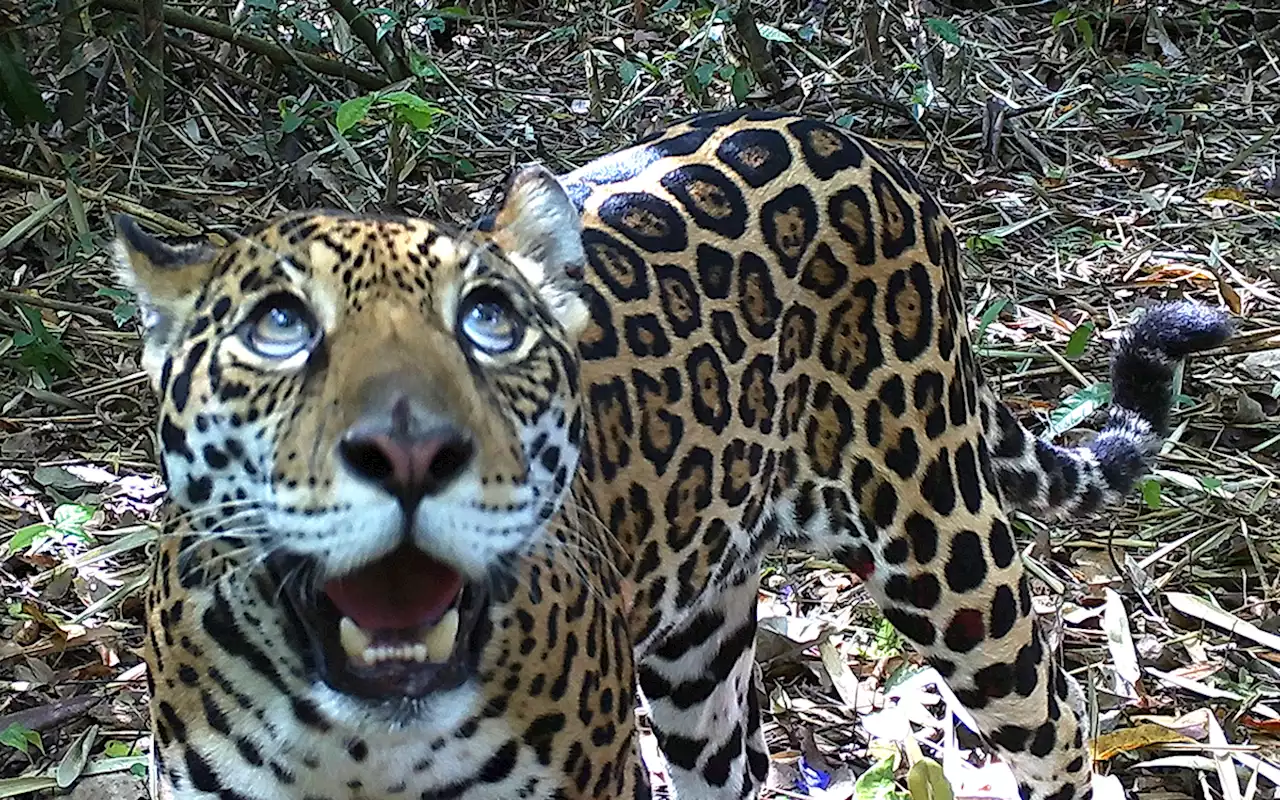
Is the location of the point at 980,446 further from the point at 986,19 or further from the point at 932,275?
the point at 986,19

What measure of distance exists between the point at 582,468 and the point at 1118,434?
1.56 meters

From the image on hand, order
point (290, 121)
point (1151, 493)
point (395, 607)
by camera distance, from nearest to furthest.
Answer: point (395, 607) → point (1151, 493) → point (290, 121)

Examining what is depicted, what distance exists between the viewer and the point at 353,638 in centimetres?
182

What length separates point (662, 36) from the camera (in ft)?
24.8

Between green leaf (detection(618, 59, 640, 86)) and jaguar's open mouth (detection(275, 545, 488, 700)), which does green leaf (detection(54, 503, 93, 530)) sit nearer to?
jaguar's open mouth (detection(275, 545, 488, 700))

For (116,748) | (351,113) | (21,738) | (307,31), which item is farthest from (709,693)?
(307,31)

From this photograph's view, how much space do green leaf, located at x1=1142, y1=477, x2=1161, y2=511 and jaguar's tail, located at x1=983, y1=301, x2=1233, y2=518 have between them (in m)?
0.78

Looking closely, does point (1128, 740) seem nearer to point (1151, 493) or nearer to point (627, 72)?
point (1151, 493)

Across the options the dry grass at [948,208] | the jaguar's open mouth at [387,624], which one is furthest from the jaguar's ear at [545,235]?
the dry grass at [948,208]

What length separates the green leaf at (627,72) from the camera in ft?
22.3

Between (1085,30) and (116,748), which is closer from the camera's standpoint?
(116,748)

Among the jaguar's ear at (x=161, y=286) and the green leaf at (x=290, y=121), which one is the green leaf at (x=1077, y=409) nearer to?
the green leaf at (x=290, y=121)

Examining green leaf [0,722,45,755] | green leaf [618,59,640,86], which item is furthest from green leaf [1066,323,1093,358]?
green leaf [0,722,45,755]

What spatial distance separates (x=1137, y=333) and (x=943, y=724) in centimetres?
105
